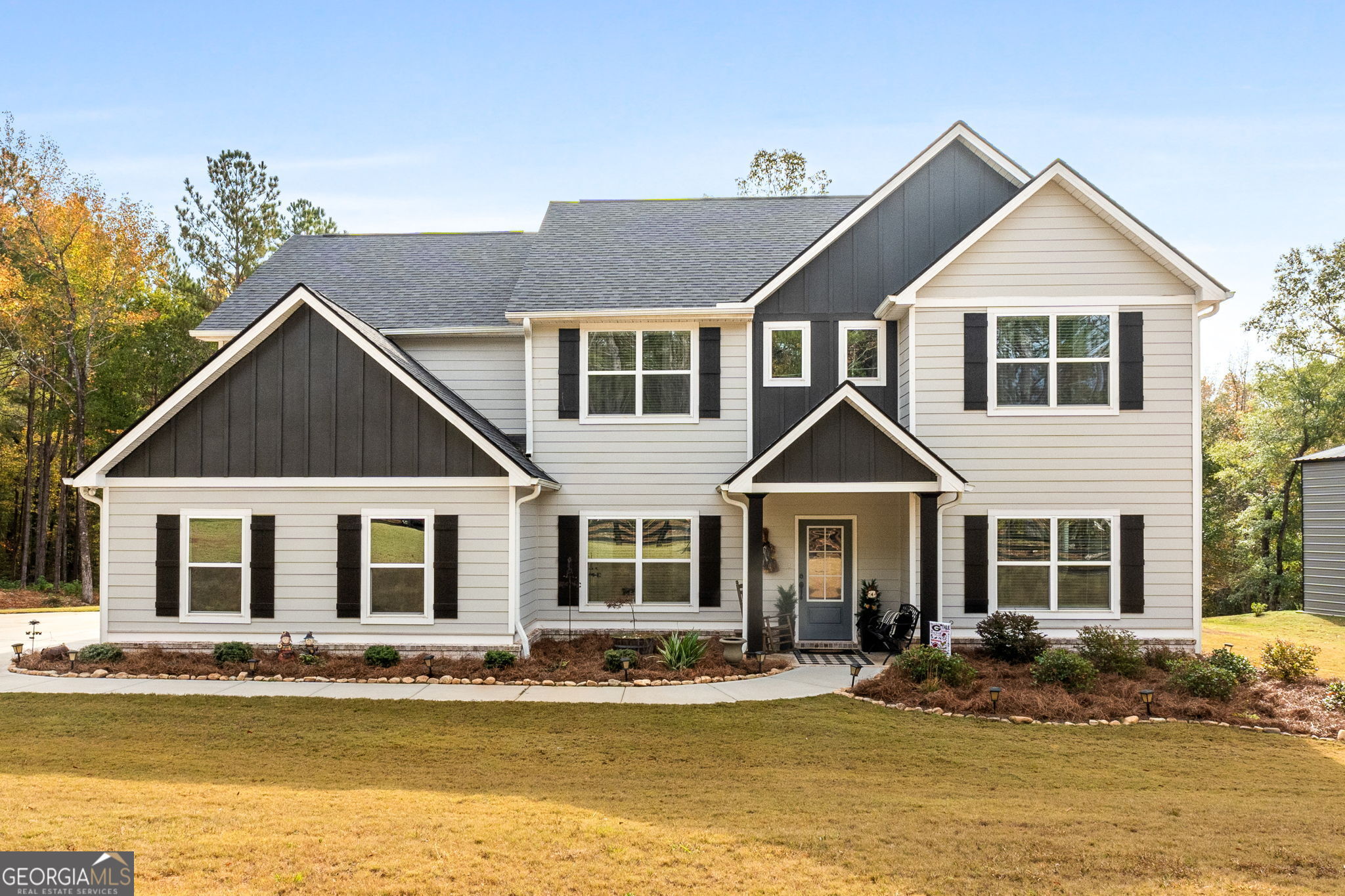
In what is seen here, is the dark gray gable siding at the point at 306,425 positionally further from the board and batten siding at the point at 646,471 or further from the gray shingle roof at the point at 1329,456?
the gray shingle roof at the point at 1329,456

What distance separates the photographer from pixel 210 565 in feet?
41.1

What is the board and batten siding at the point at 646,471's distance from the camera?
1387 cm

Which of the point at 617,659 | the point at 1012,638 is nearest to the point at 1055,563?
the point at 1012,638

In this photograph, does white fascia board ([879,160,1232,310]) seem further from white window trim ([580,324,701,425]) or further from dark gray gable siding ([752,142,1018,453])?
white window trim ([580,324,701,425])

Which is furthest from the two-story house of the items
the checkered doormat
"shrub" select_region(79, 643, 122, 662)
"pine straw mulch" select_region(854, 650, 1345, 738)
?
"pine straw mulch" select_region(854, 650, 1345, 738)

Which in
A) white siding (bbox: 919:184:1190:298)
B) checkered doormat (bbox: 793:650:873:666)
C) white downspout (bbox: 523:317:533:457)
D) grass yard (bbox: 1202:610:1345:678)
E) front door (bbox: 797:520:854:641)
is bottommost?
grass yard (bbox: 1202:610:1345:678)

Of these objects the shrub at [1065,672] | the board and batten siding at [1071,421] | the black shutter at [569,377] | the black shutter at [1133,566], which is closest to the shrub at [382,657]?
the black shutter at [569,377]

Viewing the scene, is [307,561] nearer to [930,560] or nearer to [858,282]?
[930,560]

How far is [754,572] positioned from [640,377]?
4.01 m

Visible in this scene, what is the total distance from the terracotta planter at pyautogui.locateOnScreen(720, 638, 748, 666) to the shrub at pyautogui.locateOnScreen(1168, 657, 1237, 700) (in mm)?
5923

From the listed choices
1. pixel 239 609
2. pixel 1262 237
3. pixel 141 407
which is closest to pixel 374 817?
pixel 239 609

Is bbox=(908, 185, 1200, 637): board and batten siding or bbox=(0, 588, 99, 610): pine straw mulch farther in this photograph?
bbox=(0, 588, 99, 610): pine straw mulch

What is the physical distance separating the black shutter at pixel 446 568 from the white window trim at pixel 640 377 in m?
3.03

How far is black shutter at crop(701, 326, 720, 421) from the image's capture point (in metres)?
13.9
